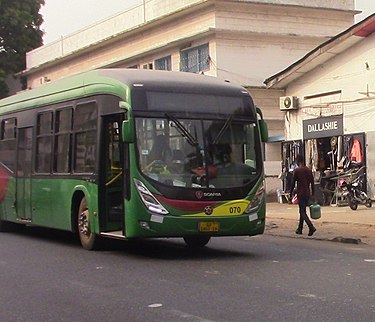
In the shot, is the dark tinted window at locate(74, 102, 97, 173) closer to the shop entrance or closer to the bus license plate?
the bus license plate

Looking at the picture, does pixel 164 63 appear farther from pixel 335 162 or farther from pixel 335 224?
pixel 335 224

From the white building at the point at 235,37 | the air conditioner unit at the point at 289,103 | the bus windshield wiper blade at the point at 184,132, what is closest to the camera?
the bus windshield wiper blade at the point at 184,132

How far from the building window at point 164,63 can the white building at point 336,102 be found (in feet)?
21.1

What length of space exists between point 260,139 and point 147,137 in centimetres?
215

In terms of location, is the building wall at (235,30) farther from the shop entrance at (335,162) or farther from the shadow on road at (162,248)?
the shadow on road at (162,248)

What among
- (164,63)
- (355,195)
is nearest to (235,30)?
(164,63)

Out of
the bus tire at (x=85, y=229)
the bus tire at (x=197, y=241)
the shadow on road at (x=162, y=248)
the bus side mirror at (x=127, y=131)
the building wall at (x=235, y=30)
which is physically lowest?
the shadow on road at (x=162, y=248)

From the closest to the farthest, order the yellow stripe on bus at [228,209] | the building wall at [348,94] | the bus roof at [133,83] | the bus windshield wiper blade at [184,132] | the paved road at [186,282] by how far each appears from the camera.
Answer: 1. the paved road at [186,282]
2. the yellow stripe on bus at [228,209]
3. the bus windshield wiper blade at [184,132]
4. the bus roof at [133,83]
5. the building wall at [348,94]

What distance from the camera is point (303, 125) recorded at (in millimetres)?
25141

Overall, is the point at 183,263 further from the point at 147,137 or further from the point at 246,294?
the point at 246,294

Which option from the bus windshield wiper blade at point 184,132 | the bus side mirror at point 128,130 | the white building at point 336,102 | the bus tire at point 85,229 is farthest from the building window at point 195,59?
the bus side mirror at point 128,130

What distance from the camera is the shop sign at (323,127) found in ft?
77.5

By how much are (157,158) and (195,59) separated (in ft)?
63.1

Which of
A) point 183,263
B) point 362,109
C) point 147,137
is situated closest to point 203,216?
point 183,263
